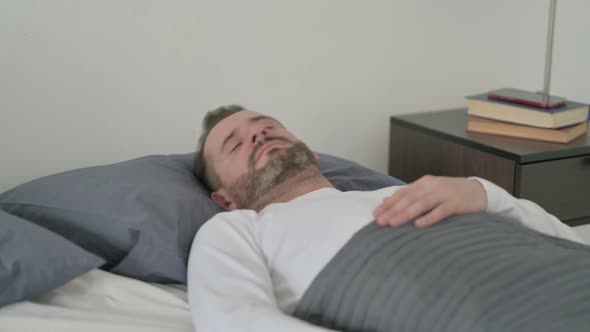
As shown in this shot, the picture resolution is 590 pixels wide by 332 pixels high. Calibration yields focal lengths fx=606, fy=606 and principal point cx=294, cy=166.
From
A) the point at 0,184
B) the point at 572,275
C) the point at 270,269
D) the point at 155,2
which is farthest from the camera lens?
the point at 155,2

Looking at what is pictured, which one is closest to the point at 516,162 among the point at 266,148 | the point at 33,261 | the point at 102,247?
the point at 266,148

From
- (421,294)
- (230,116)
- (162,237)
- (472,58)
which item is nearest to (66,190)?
(162,237)

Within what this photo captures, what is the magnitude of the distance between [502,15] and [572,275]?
1474 mm

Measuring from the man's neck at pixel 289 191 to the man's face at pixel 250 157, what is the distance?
14 mm

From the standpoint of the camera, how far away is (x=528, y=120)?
174 cm

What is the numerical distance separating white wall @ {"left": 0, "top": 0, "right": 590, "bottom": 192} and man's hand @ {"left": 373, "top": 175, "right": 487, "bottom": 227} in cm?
84

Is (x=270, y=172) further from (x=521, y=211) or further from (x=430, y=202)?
(x=521, y=211)

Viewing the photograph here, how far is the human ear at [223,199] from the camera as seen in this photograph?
1.37 metres

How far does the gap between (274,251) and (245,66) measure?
0.82 meters

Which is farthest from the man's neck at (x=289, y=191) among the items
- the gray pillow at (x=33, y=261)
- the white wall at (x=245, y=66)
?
the white wall at (x=245, y=66)

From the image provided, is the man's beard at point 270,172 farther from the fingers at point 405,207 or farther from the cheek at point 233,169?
the fingers at point 405,207

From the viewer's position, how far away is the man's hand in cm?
107

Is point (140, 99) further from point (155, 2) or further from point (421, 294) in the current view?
point (421, 294)

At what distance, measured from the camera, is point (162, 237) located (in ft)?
3.77
